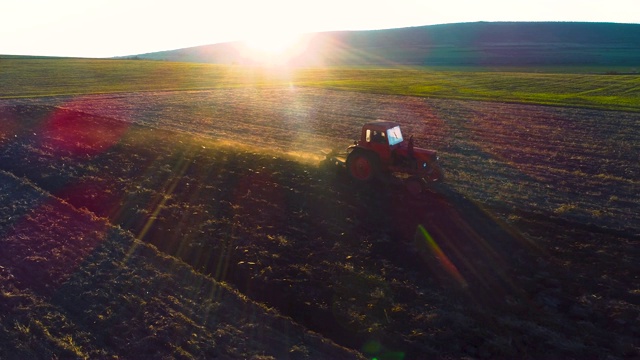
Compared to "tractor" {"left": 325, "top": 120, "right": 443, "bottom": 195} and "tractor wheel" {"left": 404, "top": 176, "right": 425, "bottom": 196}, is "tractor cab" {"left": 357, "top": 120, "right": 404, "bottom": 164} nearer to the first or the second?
"tractor" {"left": 325, "top": 120, "right": 443, "bottom": 195}

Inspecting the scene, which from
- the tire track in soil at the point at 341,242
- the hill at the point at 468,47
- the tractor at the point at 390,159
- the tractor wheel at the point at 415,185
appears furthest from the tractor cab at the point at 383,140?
the hill at the point at 468,47

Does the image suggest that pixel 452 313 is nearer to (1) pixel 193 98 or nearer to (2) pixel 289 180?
(2) pixel 289 180

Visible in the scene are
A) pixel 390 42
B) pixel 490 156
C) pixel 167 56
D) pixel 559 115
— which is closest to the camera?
pixel 490 156

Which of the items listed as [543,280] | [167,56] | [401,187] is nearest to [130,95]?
[401,187]

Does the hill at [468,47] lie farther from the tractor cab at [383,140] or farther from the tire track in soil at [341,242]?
the tire track in soil at [341,242]

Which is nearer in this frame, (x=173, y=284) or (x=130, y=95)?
(x=173, y=284)

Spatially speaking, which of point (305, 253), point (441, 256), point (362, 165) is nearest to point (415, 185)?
point (362, 165)
